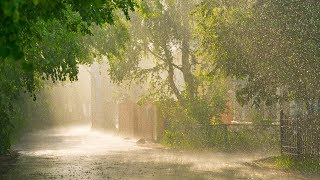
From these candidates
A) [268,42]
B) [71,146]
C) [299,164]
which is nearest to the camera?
[299,164]

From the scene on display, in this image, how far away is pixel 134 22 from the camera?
30.6 m

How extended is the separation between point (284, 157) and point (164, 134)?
15167 mm

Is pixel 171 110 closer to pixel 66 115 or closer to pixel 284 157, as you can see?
pixel 284 157

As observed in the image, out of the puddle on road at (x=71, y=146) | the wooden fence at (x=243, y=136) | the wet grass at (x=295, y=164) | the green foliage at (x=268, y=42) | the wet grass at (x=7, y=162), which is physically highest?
the green foliage at (x=268, y=42)

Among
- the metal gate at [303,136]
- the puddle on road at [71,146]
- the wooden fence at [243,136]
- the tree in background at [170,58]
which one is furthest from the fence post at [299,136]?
the puddle on road at [71,146]

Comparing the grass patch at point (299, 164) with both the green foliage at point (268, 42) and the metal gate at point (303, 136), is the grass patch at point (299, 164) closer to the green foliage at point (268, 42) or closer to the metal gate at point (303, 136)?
the metal gate at point (303, 136)

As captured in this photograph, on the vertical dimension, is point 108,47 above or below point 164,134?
above

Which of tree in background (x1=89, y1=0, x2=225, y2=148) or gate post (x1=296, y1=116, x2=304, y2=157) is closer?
gate post (x1=296, y1=116, x2=304, y2=157)

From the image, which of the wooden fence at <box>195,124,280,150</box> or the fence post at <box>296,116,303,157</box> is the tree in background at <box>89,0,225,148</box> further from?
the fence post at <box>296,116,303,157</box>

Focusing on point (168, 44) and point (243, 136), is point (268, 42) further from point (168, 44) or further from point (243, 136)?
point (168, 44)

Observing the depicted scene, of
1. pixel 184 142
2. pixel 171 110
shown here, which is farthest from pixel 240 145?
pixel 171 110

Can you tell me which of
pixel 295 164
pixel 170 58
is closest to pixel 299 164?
pixel 295 164

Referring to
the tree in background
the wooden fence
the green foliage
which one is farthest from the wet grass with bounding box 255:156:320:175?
the tree in background

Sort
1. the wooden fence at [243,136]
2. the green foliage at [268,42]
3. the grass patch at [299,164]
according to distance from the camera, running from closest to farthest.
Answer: the grass patch at [299,164] → the green foliage at [268,42] → the wooden fence at [243,136]
